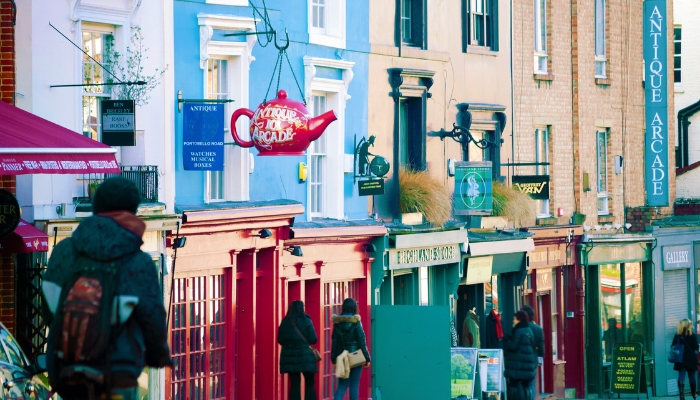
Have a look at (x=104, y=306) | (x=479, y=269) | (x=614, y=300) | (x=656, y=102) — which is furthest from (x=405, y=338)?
(x=656, y=102)

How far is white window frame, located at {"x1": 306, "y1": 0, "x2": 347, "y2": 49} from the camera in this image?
22.8m

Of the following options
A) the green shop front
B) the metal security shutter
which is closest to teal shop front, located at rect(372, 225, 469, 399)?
the green shop front

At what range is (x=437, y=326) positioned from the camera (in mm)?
21141

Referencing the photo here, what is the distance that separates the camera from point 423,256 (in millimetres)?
25328

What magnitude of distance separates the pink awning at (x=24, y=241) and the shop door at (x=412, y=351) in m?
7.72

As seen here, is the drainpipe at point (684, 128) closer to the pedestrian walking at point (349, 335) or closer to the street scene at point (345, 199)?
the street scene at point (345, 199)

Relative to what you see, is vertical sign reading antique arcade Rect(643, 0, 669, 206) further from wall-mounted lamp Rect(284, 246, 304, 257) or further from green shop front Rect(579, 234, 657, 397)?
wall-mounted lamp Rect(284, 246, 304, 257)

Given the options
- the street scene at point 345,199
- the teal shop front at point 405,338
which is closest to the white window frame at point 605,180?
the street scene at point 345,199

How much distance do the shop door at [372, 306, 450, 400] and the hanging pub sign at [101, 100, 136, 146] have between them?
271 inches

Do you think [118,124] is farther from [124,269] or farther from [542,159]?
[542,159]

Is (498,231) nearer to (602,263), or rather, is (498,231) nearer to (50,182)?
(602,263)

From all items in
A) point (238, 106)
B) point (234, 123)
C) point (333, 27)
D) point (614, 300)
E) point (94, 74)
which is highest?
point (333, 27)

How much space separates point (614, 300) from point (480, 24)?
28.7ft

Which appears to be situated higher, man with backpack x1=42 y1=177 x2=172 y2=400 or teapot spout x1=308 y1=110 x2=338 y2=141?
teapot spout x1=308 y1=110 x2=338 y2=141
